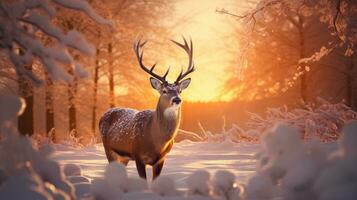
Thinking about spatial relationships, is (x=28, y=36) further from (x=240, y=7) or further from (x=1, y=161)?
(x=240, y=7)

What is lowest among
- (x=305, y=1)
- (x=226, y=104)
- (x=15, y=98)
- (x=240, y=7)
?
(x=226, y=104)

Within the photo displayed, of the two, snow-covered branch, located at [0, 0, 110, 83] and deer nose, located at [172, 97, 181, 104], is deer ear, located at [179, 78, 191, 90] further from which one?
snow-covered branch, located at [0, 0, 110, 83]

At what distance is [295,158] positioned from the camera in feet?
7.27

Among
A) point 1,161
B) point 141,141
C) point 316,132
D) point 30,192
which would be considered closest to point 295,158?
point 30,192

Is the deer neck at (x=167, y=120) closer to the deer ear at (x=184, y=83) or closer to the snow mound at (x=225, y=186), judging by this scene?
the deer ear at (x=184, y=83)

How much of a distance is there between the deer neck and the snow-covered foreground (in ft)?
1.75

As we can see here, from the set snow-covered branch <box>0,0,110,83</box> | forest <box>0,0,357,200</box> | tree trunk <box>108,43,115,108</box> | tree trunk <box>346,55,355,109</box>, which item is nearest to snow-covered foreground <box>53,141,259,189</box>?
forest <box>0,0,357,200</box>

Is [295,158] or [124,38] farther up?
[124,38]

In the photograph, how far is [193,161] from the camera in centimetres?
786

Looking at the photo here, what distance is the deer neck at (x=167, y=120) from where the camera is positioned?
5684mm

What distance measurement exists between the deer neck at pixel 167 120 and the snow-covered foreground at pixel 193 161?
535 mm

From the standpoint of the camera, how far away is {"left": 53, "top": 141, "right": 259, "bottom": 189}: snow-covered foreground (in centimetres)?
599

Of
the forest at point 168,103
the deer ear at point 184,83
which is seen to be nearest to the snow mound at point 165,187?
the forest at point 168,103

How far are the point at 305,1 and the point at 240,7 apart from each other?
37.2ft
